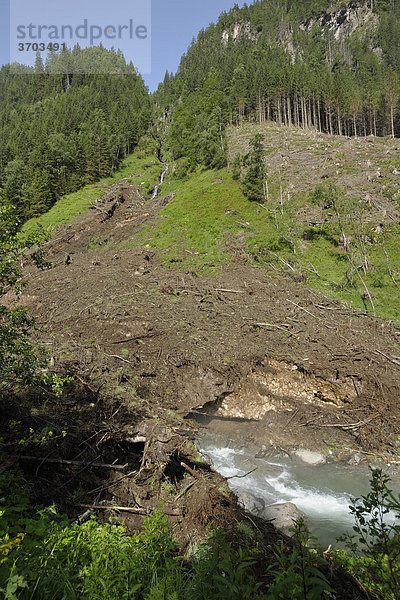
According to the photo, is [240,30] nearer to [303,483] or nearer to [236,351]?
[236,351]

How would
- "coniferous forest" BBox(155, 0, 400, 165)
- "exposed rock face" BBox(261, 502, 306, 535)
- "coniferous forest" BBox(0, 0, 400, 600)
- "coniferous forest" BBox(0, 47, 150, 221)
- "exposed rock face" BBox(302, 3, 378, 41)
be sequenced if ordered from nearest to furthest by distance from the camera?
"coniferous forest" BBox(0, 0, 400, 600), "exposed rock face" BBox(261, 502, 306, 535), "coniferous forest" BBox(0, 47, 150, 221), "coniferous forest" BBox(155, 0, 400, 165), "exposed rock face" BBox(302, 3, 378, 41)

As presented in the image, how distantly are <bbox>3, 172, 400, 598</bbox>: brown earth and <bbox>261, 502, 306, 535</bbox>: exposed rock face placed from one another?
69.2 inches

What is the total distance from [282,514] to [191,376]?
682 centimetres

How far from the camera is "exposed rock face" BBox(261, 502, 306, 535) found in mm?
8516

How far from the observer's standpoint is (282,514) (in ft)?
29.2

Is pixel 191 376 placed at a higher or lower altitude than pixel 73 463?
lower

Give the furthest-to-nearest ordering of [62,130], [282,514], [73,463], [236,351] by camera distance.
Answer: [62,130] < [236,351] < [282,514] < [73,463]

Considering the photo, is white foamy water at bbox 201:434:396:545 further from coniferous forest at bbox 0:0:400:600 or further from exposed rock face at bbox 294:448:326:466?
exposed rock face at bbox 294:448:326:466

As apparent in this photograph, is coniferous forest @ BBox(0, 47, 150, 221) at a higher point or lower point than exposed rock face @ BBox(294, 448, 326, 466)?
higher

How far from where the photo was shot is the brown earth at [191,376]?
7.79 m

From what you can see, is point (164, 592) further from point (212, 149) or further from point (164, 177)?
point (164, 177)

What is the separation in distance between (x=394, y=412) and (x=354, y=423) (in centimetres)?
182

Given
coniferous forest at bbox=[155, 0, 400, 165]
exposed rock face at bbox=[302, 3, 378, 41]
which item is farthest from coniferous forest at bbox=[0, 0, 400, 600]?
exposed rock face at bbox=[302, 3, 378, 41]

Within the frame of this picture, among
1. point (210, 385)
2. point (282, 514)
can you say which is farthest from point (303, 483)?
point (210, 385)
